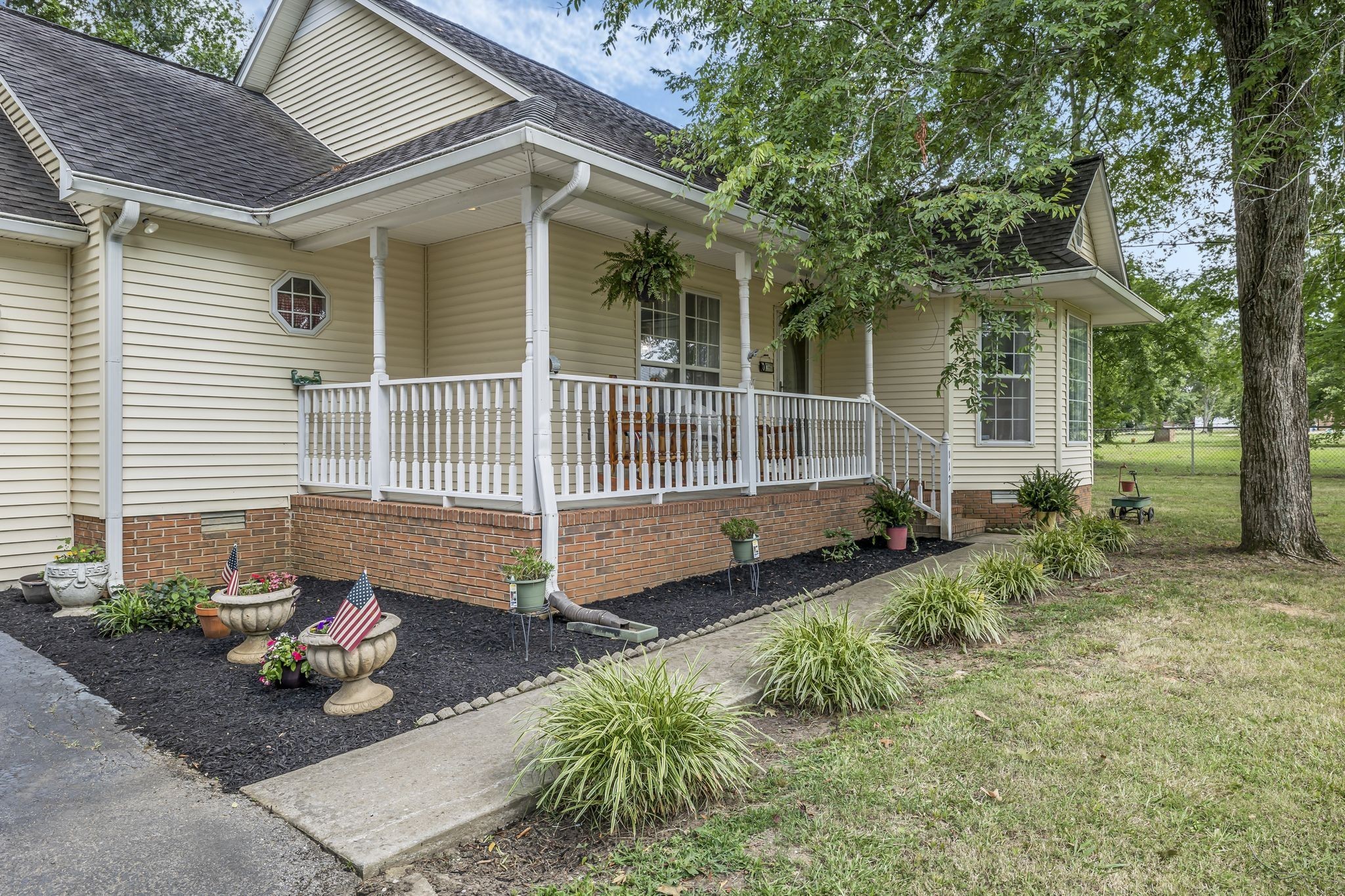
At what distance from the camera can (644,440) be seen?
6691mm

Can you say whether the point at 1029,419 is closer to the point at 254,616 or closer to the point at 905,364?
the point at 905,364

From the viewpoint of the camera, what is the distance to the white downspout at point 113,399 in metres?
6.45

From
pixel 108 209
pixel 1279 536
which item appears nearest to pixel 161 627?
pixel 108 209

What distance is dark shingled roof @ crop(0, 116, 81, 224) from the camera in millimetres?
6637

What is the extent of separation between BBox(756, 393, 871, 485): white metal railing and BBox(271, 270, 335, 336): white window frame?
470cm

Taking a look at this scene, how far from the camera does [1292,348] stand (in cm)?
812

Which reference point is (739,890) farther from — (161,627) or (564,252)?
(564,252)

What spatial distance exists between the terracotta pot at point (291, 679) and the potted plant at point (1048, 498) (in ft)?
30.6

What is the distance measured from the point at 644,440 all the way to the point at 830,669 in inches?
118

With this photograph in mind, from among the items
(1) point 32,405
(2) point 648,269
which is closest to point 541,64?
(2) point 648,269

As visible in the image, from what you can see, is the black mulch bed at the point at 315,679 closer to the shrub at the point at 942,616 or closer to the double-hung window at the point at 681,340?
the shrub at the point at 942,616

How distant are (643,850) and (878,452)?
8795 millimetres

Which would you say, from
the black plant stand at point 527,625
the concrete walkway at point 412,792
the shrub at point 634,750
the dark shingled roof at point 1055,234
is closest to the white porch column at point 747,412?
the black plant stand at point 527,625

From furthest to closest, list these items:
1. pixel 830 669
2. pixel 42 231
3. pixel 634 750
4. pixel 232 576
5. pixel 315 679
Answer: pixel 42 231 → pixel 232 576 → pixel 315 679 → pixel 830 669 → pixel 634 750
